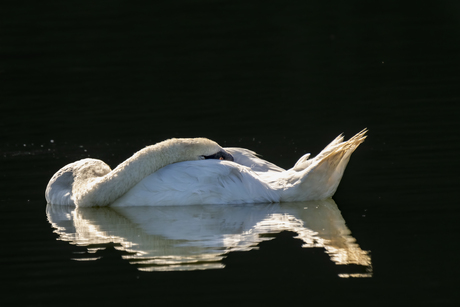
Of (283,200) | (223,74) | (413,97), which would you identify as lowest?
(283,200)

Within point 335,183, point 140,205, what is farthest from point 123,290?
point 335,183

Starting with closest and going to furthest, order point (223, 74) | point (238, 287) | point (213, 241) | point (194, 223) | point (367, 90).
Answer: point (238, 287) → point (213, 241) → point (194, 223) → point (367, 90) → point (223, 74)

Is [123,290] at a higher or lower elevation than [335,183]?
lower

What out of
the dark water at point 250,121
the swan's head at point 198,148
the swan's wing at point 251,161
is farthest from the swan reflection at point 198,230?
the swan's wing at point 251,161

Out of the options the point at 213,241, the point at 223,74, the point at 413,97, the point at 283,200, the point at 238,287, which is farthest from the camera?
the point at 223,74

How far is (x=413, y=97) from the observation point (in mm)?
14195

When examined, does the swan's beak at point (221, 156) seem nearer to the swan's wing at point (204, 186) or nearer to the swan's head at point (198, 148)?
the swan's head at point (198, 148)

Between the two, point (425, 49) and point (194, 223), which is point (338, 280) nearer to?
point (194, 223)

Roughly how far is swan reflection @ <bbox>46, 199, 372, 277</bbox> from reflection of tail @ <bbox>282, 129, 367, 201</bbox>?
0.12 m

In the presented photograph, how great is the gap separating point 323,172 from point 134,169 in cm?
211

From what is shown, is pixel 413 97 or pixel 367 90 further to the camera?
pixel 367 90

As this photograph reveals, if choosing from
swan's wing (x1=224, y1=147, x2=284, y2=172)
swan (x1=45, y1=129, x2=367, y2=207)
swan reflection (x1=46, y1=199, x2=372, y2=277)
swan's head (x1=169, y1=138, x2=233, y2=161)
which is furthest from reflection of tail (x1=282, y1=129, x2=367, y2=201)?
swan's head (x1=169, y1=138, x2=233, y2=161)

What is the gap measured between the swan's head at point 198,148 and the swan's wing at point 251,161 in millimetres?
324

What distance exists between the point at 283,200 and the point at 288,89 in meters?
7.05
